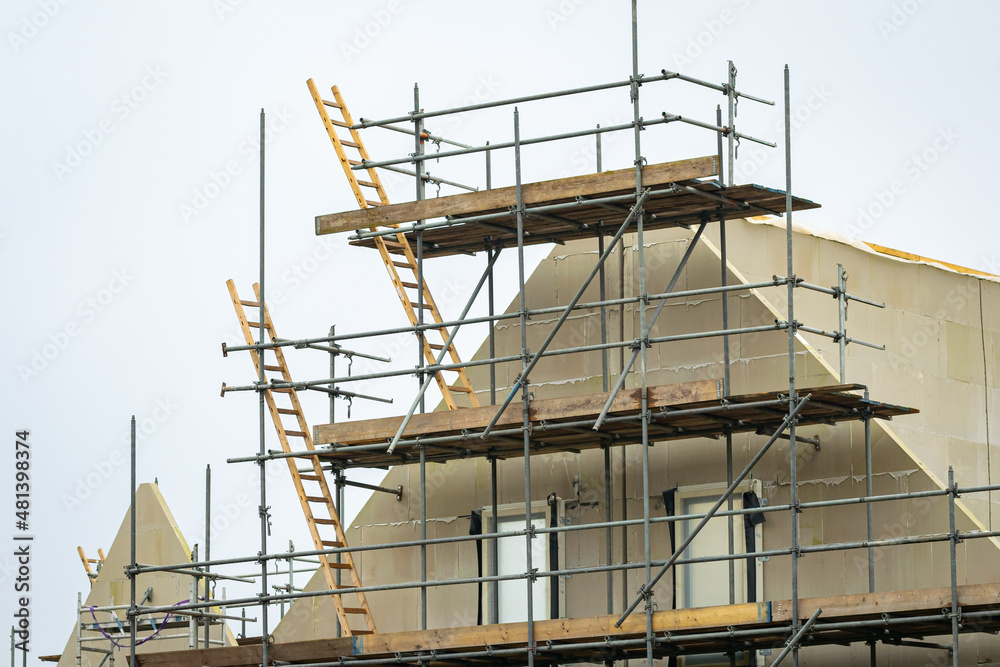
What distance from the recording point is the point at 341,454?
25.9 meters

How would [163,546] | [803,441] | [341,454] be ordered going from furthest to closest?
[163,546]
[341,454]
[803,441]

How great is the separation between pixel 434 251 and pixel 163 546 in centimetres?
1013

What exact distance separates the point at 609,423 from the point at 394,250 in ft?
15.8

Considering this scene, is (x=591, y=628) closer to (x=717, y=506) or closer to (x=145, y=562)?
(x=717, y=506)

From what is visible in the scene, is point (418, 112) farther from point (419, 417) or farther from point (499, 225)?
point (419, 417)

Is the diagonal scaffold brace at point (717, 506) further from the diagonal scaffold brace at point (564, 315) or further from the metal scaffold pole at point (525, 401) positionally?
the diagonal scaffold brace at point (564, 315)

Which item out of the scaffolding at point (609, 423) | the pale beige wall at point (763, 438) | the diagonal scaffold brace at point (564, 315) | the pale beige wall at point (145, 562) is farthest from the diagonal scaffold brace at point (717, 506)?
the pale beige wall at point (145, 562)

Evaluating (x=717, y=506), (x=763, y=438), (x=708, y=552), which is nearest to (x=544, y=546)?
(x=708, y=552)

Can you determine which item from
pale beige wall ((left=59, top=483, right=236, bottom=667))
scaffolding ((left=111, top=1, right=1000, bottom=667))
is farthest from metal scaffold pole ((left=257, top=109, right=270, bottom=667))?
pale beige wall ((left=59, top=483, right=236, bottom=667))

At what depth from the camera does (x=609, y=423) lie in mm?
23844

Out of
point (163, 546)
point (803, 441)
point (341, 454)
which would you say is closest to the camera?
point (803, 441)

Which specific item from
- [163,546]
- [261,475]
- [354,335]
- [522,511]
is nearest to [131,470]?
[261,475]

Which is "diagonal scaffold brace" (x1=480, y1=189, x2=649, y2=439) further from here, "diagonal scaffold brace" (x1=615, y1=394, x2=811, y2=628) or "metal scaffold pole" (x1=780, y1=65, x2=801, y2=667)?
"diagonal scaffold brace" (x1=615, y1=394, x2=811, y2=628)

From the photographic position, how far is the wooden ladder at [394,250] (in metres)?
26.0
